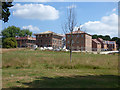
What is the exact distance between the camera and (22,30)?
10131 cm

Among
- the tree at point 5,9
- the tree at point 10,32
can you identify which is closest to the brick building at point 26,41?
the tree at point 10,32

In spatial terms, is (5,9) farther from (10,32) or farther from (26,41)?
(10,32)

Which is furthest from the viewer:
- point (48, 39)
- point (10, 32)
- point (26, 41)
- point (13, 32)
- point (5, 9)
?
point (13, 32)

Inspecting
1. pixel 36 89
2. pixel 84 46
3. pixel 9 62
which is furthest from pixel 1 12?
pixel 84 46

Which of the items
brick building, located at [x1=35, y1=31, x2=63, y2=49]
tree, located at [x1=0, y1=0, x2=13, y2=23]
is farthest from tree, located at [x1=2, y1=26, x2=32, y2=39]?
tree, located at [x1=0, y1=0, x2=13, y2=23]

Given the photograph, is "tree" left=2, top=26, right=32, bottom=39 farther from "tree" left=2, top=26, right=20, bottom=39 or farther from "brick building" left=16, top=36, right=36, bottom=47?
"brick building" left=16, top=36, right=36, bottom=47

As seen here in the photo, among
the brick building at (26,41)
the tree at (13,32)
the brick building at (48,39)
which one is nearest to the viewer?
the brick building at (48,39)

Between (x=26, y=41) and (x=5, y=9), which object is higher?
(x=5, y=9)

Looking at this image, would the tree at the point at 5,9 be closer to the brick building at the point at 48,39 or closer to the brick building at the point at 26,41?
the brick building at the point at 48,39

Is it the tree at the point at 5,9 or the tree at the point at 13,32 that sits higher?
the tree at the point at 13,32

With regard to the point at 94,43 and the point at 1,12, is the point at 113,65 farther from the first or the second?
the point at 94,43

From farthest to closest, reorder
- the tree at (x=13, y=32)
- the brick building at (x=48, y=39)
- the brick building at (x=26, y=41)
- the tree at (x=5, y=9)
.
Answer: the tree at (x=13, y=32) < the brick building at (x=26, y=41) < the brick building at (x=48, y=39) < the tree at (x=5, y=9)

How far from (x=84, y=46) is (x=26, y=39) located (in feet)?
135

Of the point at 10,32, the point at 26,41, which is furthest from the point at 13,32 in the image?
the point at 26,41
